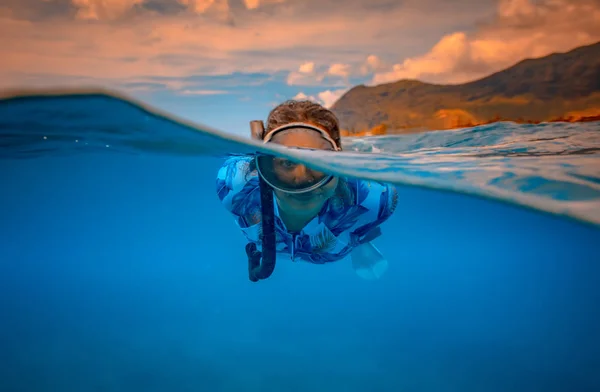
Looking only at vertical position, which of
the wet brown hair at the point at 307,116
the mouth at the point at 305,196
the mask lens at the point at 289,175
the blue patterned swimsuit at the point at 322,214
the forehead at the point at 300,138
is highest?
the wet brown hair at the point at 307,116

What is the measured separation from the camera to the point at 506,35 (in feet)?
Result: 26.7

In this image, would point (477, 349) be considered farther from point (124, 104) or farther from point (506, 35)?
point (124, 104)

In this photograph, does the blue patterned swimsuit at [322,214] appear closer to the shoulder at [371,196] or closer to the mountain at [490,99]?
the shoulder at [371,196]

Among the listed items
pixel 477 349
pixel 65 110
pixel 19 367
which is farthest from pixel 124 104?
pixel 477 349

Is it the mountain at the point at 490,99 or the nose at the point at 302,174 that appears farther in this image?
the mountain at the point at 490,99

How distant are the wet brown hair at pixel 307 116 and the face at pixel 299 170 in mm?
147

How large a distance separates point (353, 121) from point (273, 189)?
715cm

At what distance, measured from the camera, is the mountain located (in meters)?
8.88

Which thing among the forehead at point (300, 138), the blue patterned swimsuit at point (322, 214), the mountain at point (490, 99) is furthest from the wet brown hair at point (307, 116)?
the mountain at point (490, 99)

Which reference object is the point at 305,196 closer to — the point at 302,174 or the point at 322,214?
the point at 302,174

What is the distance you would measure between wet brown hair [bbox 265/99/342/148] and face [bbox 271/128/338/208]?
15cm

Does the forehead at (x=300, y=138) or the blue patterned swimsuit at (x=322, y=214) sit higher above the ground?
the forehead at (x=300, y=138)

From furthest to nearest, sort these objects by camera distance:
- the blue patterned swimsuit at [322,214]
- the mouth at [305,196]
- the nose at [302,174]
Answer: the blue patterned swimsuit at [322,214], the mouth at [305,196], the nose at [302,174]

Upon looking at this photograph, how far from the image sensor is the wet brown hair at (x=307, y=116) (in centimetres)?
462
